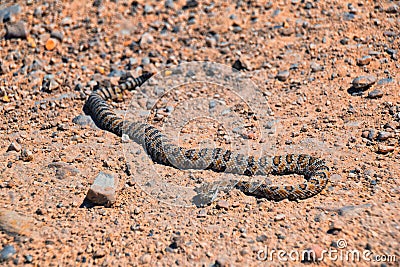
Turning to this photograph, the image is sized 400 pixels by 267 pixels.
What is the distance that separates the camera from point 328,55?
10695 mm

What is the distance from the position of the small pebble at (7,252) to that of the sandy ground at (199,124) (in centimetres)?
3

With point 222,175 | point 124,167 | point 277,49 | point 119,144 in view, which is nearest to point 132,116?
point 119,144

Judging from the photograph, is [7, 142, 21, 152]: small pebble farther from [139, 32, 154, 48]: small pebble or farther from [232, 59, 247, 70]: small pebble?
[232, 59, 247, 70]: small pebble

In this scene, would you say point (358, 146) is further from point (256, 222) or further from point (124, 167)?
point (124, 167)

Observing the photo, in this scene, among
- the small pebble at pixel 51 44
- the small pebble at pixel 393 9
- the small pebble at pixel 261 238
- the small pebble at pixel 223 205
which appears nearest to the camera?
the small pebble at pixel 261 238

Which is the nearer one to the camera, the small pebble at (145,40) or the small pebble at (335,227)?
the small pebble at (335,227)

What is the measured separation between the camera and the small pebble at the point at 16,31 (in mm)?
11609

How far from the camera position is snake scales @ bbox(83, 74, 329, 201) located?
742 cm

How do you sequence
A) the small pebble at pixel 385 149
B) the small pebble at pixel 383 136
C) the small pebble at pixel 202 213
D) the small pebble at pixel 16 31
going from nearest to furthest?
the small pebble at pixel 202 213, the small pebble at pixel 385 149, the small pebble at pixel 383 136, the small pebble at pixel 16 31

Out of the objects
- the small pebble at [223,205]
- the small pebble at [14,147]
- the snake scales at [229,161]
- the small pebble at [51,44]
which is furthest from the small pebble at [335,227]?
the small pebble at [51,44]

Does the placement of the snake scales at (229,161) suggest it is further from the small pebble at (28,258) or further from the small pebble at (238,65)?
the small pebble at (28,258)

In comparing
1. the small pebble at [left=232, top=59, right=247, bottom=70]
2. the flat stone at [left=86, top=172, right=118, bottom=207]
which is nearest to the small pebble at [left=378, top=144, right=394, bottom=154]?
the small pebble at [left=232, top=59, right=247, bottom=70]

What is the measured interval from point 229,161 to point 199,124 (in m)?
1.49

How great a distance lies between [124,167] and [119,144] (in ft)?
2.85
